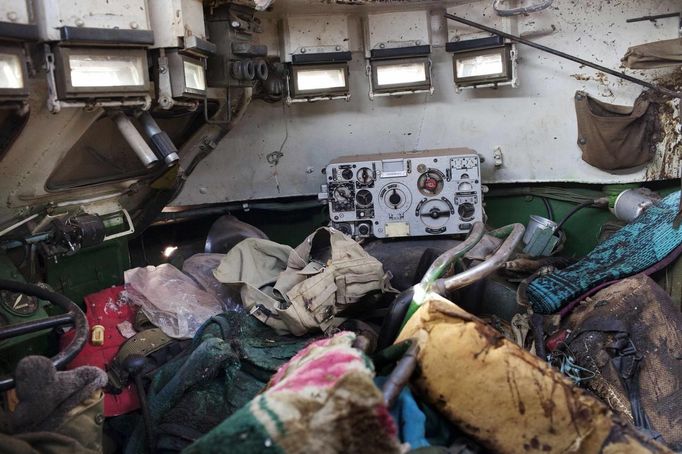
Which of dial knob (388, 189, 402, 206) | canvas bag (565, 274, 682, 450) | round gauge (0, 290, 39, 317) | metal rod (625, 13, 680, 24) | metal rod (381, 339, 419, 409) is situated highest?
metal rod (625, 13, 680, 24)

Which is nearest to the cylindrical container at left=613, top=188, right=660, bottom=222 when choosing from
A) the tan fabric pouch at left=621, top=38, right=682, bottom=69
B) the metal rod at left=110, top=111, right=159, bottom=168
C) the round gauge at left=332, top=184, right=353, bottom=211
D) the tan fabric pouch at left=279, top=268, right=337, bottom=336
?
the tan fabric pouch at left=621, top=38, right=682, bottom=69

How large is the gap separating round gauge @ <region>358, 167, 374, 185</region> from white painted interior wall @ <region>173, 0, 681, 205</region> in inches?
23.5

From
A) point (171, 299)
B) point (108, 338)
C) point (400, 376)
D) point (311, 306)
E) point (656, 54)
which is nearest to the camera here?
point (400, 376)

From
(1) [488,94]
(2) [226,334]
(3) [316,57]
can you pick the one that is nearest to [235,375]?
(2) [226,334]

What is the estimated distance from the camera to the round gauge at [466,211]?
3.58m

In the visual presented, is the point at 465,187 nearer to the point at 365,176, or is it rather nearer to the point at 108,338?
the point at 365,176

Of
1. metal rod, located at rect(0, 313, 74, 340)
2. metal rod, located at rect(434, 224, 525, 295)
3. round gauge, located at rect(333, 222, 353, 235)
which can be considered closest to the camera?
metal rod, located at rect(0, 313, 74, 340)

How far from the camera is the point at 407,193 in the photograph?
142 inches

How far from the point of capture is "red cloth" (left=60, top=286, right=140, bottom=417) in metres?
2.43

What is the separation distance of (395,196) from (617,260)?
1227mm

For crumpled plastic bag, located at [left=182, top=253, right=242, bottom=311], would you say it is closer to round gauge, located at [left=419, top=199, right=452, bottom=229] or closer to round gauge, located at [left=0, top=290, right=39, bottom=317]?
round gauge, located at [left=0, top=290, right=39, bottom=317]

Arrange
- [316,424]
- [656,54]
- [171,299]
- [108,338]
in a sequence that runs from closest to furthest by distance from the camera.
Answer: [316,424] → [108,338] → [171,299] → [656,54]

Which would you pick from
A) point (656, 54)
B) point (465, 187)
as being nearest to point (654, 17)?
point (656, 54)

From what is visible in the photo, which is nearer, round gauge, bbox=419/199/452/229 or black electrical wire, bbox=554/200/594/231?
round gauge, bbox=419/199/452/229
